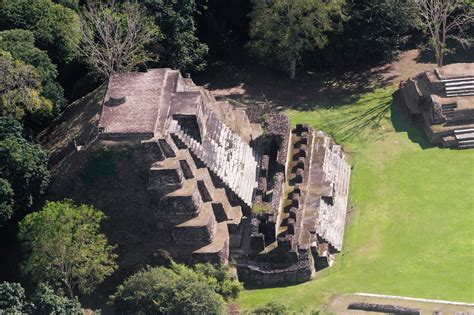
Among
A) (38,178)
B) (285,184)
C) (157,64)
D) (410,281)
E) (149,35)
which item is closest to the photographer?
(410,281)

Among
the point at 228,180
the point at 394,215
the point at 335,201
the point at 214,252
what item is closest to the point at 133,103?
the point at 228,180

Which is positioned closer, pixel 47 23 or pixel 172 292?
Answer: pixel 172 292

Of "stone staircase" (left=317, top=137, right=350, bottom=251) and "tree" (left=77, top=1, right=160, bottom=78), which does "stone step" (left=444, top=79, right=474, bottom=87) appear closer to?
"stone staircase" (left=317, top=137, right=350, bottom=251)

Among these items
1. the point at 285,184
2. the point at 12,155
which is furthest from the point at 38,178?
the point at 285,184

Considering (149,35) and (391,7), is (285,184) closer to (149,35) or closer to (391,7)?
(149,35)

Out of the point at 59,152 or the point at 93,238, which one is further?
the point at 59,152

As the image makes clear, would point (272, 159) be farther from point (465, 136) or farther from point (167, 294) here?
point (167, 294)
